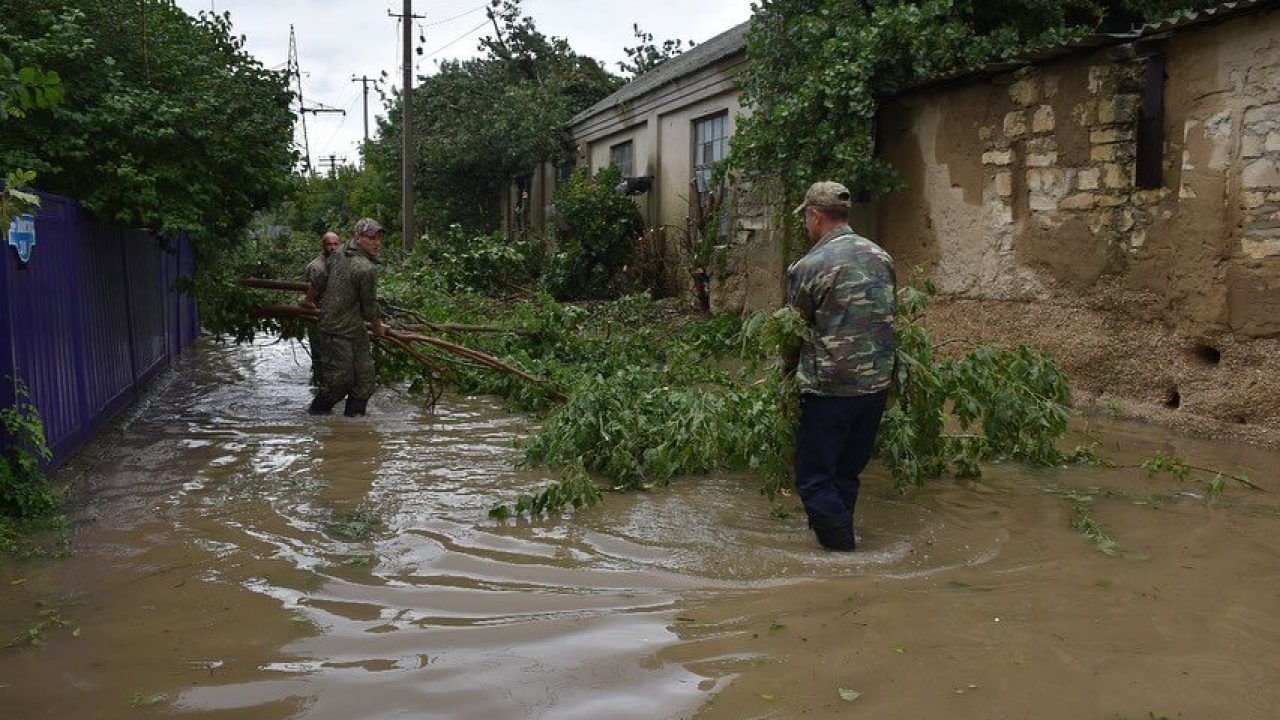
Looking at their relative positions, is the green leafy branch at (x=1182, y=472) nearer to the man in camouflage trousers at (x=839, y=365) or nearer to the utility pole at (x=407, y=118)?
the man in camouflage trousers at (x=839, y=365)

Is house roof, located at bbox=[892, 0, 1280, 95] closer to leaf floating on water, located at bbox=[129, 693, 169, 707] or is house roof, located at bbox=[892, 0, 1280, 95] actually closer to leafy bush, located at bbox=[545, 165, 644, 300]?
leaf floating on water, located at bbox=[129, 693, 169, 707]

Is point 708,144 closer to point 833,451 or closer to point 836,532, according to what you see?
point 833,451

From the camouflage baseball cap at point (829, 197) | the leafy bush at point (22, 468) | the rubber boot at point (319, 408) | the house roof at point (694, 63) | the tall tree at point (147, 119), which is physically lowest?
the rubber boot at point (319, 408)

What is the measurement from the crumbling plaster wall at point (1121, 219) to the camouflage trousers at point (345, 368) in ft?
17.6

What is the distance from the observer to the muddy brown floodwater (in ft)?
11.1

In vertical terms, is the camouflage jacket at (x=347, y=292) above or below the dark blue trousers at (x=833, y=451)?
above

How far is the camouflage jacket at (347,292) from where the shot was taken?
8.77 meters

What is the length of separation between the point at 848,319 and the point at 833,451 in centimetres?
63

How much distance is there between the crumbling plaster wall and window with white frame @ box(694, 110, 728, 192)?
566 cm

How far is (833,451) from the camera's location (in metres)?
5.02

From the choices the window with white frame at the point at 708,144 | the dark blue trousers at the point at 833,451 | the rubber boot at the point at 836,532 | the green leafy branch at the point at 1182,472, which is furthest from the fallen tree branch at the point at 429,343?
the window with white frame at the point at 708,144

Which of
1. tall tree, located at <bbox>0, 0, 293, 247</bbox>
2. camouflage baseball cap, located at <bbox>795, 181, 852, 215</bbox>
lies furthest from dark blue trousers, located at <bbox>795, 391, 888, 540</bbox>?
tall tree, located at <bbox>0, 0, 293, 247</bbox>

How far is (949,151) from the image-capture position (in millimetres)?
9945

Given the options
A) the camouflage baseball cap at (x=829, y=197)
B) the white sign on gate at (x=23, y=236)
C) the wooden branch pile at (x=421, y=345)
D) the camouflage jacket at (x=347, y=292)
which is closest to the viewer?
the camouflage baseball cap at (x=829, y=197)
